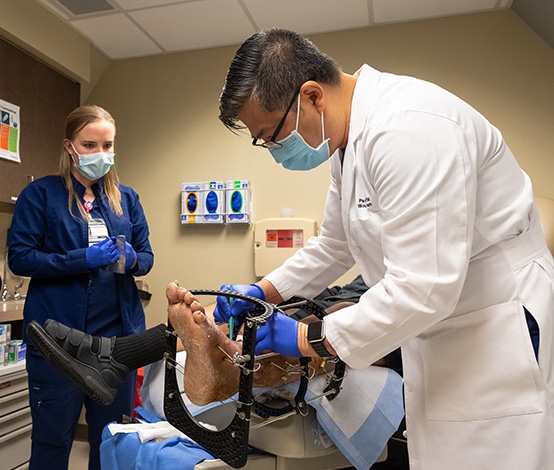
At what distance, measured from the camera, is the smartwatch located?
88cm

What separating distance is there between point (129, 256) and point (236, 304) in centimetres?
74

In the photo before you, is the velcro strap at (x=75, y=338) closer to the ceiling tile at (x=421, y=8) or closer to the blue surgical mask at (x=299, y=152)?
the blue surgical mask at (x=299, y=152)

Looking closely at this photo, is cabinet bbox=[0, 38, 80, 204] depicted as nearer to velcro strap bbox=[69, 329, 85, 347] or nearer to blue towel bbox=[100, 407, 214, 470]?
velcro strap bbox=[69, 329, 85, 347]

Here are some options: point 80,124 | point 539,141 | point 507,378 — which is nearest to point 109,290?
point 80,124

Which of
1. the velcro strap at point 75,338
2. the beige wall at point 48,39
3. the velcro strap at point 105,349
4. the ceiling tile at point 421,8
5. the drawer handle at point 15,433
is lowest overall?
the drawer handle at point 15,433

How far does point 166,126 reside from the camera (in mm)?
3346

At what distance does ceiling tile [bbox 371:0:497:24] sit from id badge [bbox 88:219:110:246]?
1.98 m

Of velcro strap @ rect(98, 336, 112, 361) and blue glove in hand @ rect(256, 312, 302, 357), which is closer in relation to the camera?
blue glove in hand @ rect(256, 312, 302, 357)

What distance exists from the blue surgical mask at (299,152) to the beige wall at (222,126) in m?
1.91

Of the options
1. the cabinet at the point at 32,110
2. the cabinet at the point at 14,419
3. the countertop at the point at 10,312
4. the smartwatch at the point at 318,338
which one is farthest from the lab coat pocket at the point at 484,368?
the cabinet at the point at 32,110

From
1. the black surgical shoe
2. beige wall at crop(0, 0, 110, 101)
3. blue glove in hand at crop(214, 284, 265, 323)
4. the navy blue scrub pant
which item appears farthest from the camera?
beige wall at crop(0, 0, 110, 101)

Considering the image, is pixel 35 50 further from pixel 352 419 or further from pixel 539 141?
pixel 539 141

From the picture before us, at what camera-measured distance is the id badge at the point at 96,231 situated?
1.77 metres

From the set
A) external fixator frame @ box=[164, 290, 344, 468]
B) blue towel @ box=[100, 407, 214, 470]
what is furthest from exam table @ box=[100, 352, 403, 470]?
external fixator frame @ box=[164, 290, 344, 468]
